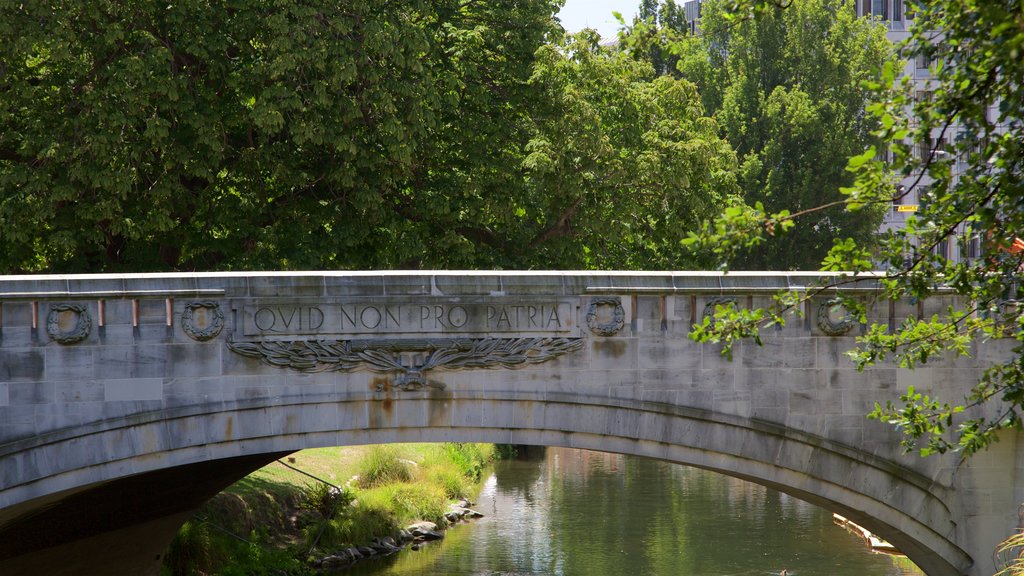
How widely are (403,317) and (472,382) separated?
2.79 feet

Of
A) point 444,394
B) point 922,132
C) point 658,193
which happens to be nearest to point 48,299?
point 444,394

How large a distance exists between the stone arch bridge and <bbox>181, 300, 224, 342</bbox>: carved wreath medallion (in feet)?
0.06

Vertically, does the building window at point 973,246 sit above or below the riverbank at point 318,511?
above

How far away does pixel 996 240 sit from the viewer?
20.4 ft

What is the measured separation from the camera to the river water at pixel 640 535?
18.1m

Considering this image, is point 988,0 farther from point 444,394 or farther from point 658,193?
point 658,193

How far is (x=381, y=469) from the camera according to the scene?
2245 cm

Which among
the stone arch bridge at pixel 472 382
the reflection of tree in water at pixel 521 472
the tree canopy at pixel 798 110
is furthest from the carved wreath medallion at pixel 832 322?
the tree canopy at pixel 798 110

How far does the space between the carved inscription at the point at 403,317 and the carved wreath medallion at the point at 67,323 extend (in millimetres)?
1362

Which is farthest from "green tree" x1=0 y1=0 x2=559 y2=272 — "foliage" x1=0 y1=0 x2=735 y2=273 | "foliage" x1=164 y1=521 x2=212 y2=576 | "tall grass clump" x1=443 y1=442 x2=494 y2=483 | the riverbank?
"tall grass clump" x1=443 y1=442 x2=494 y2=483

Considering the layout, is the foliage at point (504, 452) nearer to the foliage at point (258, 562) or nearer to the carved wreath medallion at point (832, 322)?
the foliage at point (258, 562)

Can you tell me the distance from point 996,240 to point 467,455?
69.7ft

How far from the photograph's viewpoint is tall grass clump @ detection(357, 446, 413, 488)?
2225 centimetres

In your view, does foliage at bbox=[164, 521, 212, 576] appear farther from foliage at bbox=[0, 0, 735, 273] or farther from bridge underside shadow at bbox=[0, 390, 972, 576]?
bridge underside shadow at bbox=[0, 390, 972, 576]
